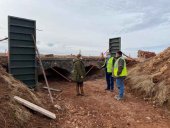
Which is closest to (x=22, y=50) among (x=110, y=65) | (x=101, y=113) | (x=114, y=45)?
(x=110, y=65)

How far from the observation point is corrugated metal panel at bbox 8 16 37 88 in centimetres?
930

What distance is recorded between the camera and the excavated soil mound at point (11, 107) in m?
5.20

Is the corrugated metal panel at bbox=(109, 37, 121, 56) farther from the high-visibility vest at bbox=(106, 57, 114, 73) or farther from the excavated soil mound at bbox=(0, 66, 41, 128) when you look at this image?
the excavated soil mound at bbox=(0, 66, 41, 128)

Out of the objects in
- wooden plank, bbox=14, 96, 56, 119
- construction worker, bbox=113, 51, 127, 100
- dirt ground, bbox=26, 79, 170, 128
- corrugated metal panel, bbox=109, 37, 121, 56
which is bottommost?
dirt ground, bbox=26, 79, 170, 128

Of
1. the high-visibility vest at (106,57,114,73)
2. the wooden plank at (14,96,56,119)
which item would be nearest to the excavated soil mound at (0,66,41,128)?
the wooden plank at (14,96,56,119)

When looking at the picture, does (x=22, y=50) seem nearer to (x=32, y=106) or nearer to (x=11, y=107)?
(x=32, y=106)

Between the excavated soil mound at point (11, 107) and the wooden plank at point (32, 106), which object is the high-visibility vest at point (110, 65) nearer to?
the excavated soil mound at point (11, 107)

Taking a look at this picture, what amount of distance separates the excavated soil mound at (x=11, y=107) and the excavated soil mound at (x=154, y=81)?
435 cm

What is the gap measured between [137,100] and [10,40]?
17.6 feet

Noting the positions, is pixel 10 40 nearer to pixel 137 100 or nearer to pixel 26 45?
pixel 26 45

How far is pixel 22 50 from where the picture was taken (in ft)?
31.5

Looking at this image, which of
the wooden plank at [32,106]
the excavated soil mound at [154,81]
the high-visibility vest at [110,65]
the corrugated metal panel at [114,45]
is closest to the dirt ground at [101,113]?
the wooden plank at [32,106]

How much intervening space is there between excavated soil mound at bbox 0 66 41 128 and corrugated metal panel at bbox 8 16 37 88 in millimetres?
2342

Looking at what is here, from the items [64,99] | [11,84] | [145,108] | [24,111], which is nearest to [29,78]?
[64,99]
